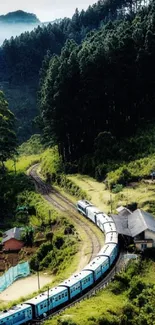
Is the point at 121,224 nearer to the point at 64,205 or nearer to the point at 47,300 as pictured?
the point at 64,205

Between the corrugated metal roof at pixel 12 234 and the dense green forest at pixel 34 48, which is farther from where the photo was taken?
the dense green forest at pixel 34 48

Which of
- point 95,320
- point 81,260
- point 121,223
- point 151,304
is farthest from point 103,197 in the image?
point 95,320

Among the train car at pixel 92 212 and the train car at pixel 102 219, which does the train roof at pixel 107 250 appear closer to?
the train car at pixel 102 219

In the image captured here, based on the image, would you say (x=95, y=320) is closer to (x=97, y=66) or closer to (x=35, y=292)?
(x=35, y=292)

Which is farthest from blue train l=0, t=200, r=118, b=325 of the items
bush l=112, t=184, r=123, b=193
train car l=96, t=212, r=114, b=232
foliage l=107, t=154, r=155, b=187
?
foliage l=107, t=154, r=155, b=187

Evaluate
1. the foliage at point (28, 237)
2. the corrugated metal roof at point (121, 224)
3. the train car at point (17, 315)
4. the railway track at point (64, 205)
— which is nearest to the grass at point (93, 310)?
the train car at point (17, 315)

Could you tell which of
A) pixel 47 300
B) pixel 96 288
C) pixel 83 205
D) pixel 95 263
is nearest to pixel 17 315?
pixel 47 300
